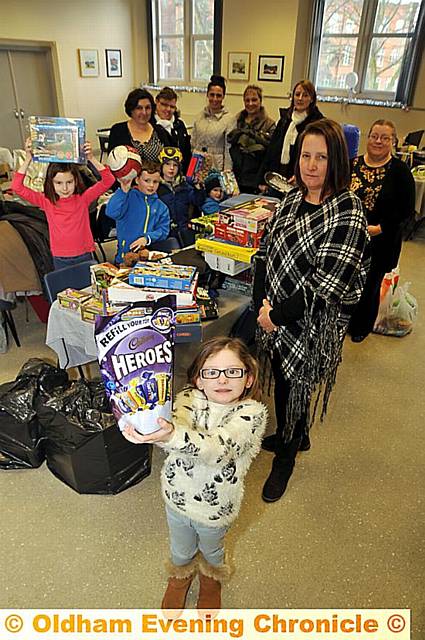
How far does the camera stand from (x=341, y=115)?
6.31 meters

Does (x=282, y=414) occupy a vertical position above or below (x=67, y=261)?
below

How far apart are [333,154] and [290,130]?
2221mm

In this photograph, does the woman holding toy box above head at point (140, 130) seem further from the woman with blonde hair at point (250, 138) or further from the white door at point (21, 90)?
the white door at point (21, 90)

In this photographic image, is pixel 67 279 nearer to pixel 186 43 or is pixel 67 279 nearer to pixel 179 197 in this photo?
pixel 179 197

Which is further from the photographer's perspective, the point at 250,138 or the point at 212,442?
the point at 250,138

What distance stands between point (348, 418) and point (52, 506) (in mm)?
1511

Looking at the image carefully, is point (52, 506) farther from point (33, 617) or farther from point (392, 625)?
point (392, 625)

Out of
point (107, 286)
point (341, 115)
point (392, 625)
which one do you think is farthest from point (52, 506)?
point (341, 115)

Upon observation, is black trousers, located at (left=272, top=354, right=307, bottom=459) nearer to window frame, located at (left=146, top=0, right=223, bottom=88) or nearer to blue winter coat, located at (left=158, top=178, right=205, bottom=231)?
Result: blue winter coat, located at (left=158, top=178, right=205, bottom=231)

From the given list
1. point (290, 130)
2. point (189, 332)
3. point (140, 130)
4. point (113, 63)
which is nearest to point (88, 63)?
point (113, 63)

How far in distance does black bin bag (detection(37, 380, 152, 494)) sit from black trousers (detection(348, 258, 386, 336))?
1.74 metres

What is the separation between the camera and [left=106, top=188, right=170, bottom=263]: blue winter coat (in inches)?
94.3

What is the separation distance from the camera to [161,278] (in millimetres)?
1877

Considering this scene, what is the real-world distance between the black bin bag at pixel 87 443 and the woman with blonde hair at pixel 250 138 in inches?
95.9
